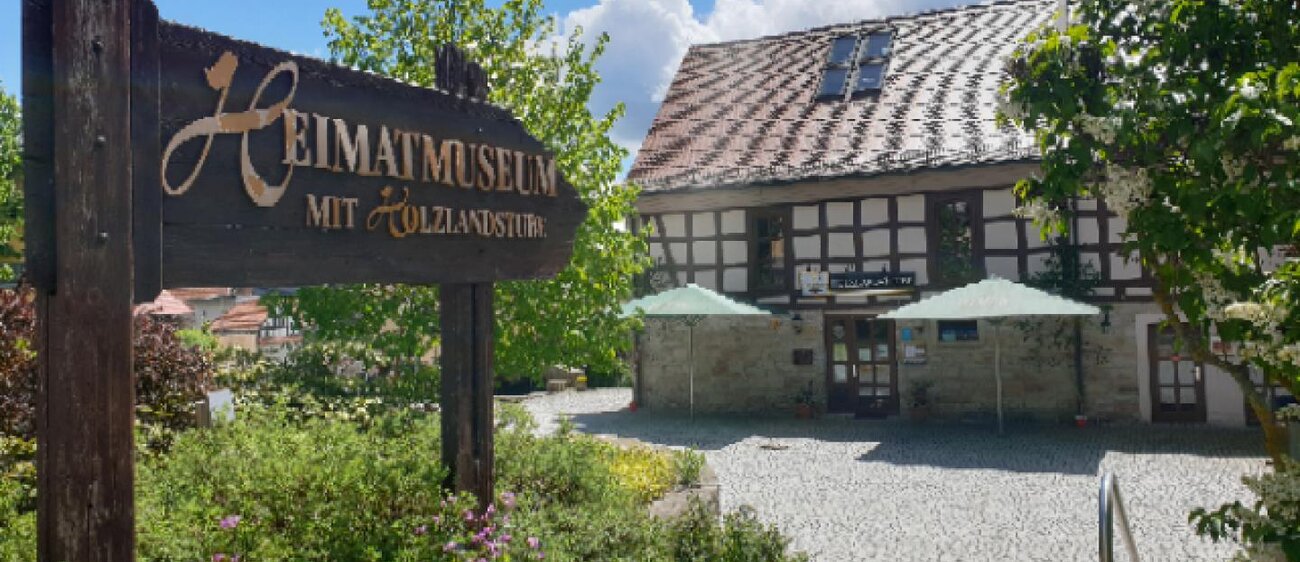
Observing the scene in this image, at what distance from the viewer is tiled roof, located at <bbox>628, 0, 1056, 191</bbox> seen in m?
16.0

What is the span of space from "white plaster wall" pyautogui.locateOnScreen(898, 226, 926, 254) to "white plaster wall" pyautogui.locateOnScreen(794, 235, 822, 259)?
4.51 ft

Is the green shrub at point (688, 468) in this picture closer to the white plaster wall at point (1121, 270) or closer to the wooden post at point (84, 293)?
the wooden post at point (84, 293)

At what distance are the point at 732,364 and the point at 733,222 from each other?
251 cm

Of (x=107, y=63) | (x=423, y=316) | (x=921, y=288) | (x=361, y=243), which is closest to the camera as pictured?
(x=107, y=63)

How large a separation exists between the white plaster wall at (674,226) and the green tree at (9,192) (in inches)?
388

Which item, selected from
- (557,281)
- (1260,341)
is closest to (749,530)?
(1260,341)

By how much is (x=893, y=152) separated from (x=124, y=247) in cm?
1480

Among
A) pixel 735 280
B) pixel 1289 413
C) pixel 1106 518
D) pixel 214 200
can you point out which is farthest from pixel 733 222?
pixel 214 200

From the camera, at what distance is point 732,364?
16.7m

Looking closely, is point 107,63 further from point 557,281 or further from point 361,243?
point 557,281

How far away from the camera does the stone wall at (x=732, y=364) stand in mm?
16234

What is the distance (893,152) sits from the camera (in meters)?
16.0

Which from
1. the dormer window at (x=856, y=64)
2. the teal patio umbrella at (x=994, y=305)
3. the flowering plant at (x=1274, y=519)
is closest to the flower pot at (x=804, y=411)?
the teal patio umbrella at (x=994, y=305)

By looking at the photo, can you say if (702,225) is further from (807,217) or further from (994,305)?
(994,305)
